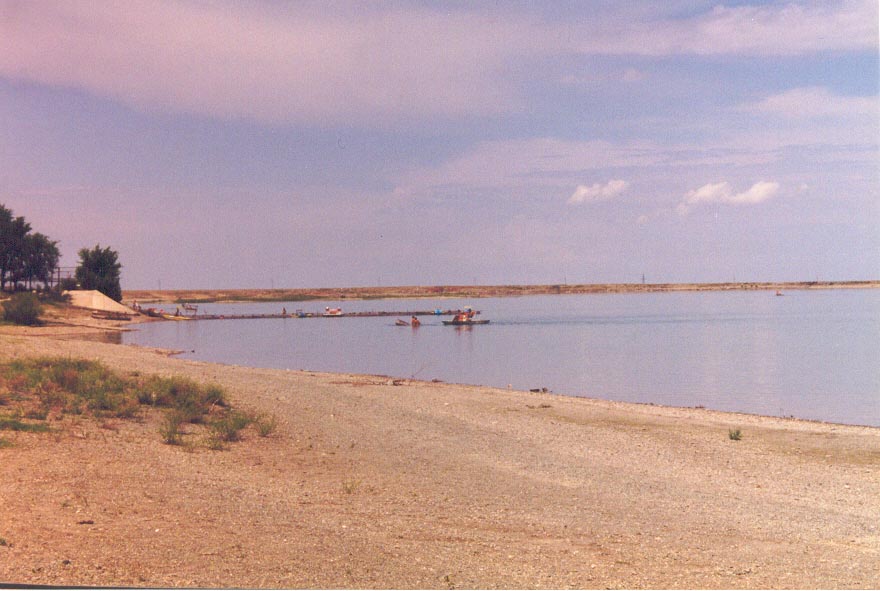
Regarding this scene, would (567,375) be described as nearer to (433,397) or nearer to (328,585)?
(433,397)

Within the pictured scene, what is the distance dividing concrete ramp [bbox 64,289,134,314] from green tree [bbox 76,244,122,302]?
70.2 inches

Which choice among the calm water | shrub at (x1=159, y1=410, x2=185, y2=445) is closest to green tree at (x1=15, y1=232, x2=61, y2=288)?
the calm water

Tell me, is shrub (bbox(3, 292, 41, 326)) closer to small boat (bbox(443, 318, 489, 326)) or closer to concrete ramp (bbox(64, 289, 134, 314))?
concrete ramp (bbox(64, 289, 134, 314))

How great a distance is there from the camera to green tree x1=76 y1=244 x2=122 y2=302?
70.3m

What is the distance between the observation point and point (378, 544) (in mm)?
7777

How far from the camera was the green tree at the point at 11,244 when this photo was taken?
58125 millimetres

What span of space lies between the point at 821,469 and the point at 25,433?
12562 millimetres

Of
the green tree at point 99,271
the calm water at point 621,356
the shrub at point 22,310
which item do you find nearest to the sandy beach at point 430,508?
the calm water at point 621,356

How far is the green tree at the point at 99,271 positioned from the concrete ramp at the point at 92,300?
1.78 m

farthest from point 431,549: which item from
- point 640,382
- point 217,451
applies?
point 640,382

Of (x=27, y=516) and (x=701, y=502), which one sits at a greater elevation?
(x=27, y=516)

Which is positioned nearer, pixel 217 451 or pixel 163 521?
pixel 163 521

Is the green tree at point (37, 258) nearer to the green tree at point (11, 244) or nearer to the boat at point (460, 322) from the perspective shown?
the green tree at point (11, 244)

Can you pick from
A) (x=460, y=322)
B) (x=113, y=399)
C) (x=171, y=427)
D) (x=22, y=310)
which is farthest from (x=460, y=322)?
(x=171, y=427)
